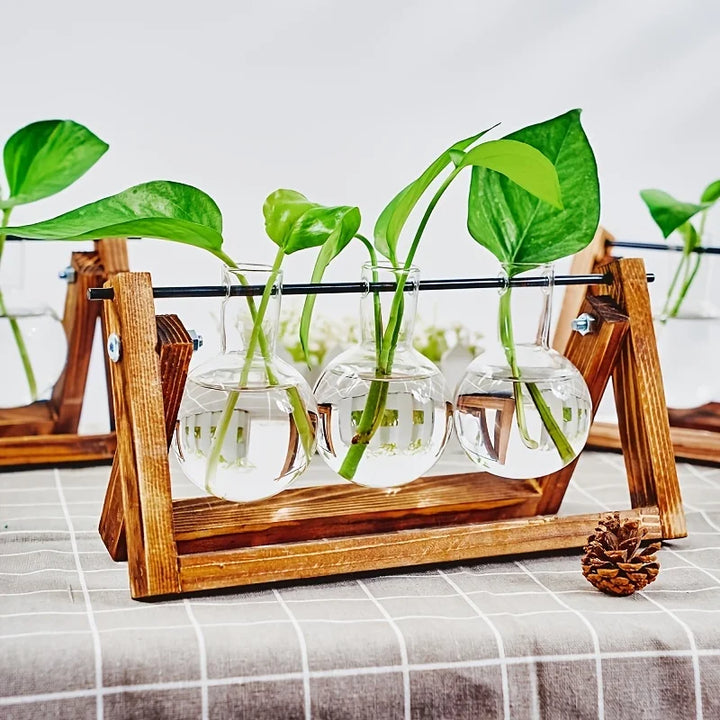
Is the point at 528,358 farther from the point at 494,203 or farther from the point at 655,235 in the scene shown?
the point at 655,235

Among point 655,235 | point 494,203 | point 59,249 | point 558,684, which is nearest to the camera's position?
point 558,684

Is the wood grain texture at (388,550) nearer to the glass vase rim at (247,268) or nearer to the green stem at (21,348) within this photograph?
the glass vase rim at (247,268)

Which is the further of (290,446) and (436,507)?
(436,507)

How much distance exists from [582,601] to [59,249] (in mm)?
939

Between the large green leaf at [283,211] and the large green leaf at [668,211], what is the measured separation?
0.44 metres

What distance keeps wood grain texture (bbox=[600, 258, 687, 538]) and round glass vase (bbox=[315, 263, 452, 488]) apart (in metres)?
0.19

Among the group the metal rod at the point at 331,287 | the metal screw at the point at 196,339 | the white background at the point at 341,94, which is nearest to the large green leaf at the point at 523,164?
the metal rod at the point at 331,287

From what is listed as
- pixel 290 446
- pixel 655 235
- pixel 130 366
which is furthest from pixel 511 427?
pixel 655 235

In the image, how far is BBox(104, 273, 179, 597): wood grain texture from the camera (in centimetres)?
69

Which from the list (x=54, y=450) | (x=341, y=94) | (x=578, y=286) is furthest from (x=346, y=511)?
(x=341, y=94)

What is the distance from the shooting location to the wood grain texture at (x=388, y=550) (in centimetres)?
71

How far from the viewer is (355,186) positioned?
4.88ft

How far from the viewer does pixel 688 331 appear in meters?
1.07

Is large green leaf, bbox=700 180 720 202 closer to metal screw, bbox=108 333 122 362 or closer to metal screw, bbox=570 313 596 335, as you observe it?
metal screw, bbox=570 313 596 335
